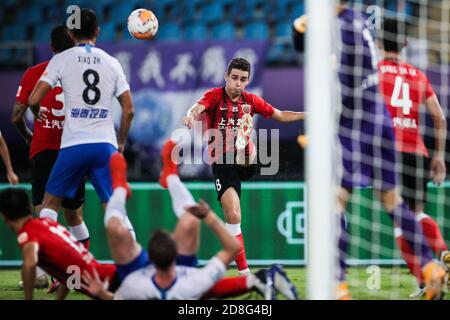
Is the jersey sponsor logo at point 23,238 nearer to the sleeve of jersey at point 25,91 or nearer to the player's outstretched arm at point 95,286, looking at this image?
the player's outstretched arm at point 95,286

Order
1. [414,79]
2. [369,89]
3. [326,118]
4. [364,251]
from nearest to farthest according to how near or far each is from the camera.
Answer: [326,118], [369,89], [414,79], [364,251]

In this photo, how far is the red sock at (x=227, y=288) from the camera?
538 centimetres

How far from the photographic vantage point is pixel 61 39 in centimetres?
679

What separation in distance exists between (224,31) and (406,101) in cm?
701

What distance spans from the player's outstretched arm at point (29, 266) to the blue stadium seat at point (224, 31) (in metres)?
8.26

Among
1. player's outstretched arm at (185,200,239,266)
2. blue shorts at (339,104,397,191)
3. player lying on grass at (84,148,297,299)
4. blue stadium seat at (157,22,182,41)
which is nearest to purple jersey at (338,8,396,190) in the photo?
blue shorts at (339,104,397,191)

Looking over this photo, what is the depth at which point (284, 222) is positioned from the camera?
9320 millimetres

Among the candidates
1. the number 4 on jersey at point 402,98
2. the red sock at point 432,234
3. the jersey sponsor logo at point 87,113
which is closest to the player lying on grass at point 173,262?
the jersey sponsor logo at point 87,113

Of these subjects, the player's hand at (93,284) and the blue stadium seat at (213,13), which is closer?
the player's hand at (93,284)

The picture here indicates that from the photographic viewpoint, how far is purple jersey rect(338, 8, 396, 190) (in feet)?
19.2

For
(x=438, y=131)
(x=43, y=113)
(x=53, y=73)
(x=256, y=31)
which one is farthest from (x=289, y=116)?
(x=256, y=31)

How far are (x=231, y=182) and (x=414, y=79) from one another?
1560mm
